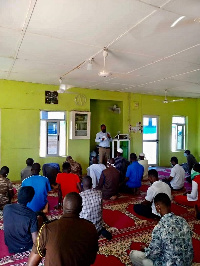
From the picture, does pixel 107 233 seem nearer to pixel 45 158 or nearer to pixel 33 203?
pixel 33 203

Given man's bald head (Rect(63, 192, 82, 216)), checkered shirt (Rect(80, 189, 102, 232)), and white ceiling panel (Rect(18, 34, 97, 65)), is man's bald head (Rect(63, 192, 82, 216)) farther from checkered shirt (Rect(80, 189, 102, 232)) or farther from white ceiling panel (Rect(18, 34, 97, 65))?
white ceiling panel (Rect(18, 34, 97, 65))

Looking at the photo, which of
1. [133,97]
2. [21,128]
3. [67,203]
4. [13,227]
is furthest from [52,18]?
[133,97]

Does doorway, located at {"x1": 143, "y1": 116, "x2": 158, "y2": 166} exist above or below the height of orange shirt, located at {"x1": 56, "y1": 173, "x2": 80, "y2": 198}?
above

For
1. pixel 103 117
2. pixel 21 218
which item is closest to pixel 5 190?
pixel 21 218

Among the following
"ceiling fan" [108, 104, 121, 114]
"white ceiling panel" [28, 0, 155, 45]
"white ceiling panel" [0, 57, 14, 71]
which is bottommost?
"ceiling fan" [108, 104, 121, 114]

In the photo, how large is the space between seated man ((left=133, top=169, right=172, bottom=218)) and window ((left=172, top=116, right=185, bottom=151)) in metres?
6.02

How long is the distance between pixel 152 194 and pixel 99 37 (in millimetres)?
2594

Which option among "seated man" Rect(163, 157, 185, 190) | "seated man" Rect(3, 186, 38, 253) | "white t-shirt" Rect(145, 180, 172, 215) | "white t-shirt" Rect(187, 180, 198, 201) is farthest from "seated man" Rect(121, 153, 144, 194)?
"seated man" Rect(3, 186, 38, 253)

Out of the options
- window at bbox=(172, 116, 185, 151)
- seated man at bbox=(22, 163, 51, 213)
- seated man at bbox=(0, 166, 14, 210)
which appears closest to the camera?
seated man at bbox=(22, 163, 51, 213)

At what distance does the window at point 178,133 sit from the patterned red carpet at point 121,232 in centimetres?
521

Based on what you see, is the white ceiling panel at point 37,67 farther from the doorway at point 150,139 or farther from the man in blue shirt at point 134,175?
the doorway at point 150,139

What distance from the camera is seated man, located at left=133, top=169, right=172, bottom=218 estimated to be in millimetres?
3588

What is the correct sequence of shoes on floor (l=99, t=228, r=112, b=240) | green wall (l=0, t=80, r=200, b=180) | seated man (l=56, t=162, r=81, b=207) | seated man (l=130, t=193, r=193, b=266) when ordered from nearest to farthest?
seated man (l=130, t=193, r=193, b=266) → shoes on floor (l=99, t=228, r=112, b=240) → seated man (l=56, t=162, r=81, b=207) → green wall (l=0, t=80, r=200, b=180)

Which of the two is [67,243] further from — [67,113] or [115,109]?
[115,109]
